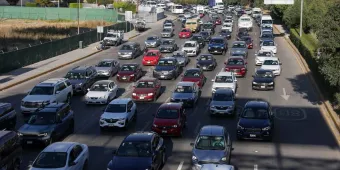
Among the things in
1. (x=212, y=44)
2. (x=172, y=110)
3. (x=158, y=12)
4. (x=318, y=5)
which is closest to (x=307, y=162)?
(x=172, y=110)

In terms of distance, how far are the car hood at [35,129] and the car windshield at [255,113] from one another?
9038mm

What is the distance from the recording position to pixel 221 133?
21.8 meters

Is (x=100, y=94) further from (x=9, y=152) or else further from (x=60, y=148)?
(x=60, y=148)

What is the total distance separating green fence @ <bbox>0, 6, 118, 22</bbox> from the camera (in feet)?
353

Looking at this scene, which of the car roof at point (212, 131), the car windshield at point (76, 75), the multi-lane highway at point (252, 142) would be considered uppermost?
the car windshield at point (76, 75)

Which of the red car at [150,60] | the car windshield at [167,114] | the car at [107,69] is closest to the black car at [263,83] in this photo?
the car at [107,69]

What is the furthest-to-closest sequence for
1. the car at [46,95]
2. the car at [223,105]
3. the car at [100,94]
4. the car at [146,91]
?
the car at [146,91]
the car at [100,94]
the car at [46,95]
the car at [223,105]

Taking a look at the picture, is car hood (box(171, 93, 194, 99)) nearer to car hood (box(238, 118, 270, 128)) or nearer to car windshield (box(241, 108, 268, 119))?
car windshield (box(241, 108, 268, 119))

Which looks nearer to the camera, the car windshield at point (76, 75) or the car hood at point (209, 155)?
the car hood at point (209, 155)

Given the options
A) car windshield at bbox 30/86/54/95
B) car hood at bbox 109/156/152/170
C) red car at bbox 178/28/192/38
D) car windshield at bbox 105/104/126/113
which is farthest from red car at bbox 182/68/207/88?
red car at bbox 178/28/192/38

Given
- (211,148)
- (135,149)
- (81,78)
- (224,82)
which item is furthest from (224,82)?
(135,149)

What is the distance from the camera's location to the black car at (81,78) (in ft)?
121

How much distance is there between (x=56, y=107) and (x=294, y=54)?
39.0 m

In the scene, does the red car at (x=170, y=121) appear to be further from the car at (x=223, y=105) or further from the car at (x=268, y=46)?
the car at (x=268, y=46)
